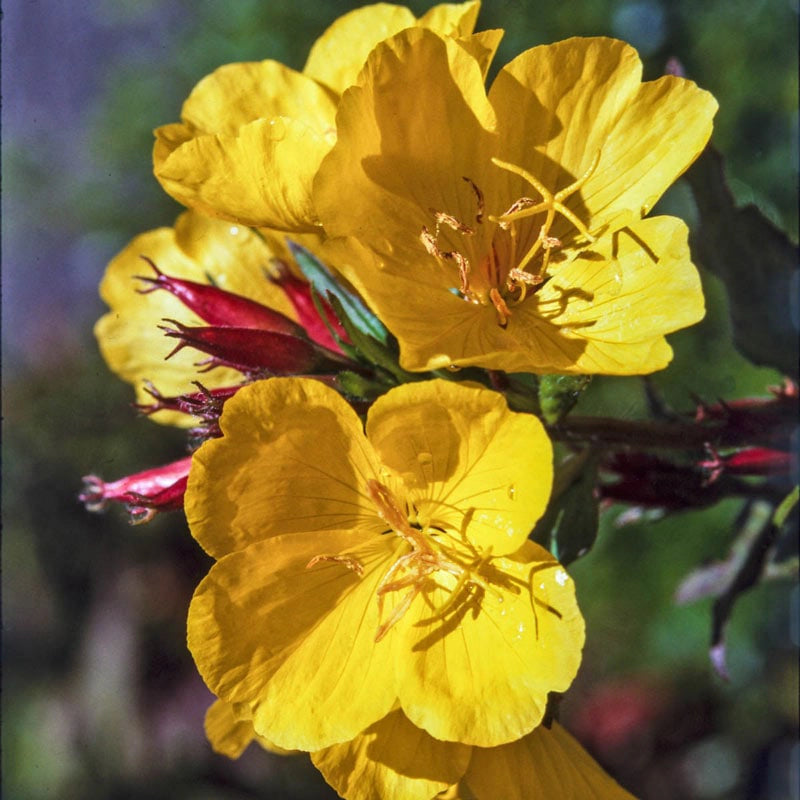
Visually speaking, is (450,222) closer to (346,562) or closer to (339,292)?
(339,292)

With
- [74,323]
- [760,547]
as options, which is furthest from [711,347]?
[74,323]

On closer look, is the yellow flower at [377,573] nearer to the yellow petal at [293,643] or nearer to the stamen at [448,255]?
the yellow petal at [293,643]

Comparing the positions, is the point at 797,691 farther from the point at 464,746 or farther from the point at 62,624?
the point at 62,624

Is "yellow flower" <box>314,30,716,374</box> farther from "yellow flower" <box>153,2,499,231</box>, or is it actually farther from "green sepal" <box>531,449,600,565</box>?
"green sepal" <box>531,449,600,565</box>

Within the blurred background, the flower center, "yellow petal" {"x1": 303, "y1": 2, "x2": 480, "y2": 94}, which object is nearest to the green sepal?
the flower center

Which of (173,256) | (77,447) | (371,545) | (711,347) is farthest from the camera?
(77,447)

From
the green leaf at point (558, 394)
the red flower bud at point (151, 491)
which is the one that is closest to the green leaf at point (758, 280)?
the green leaf at point (558, 394)
